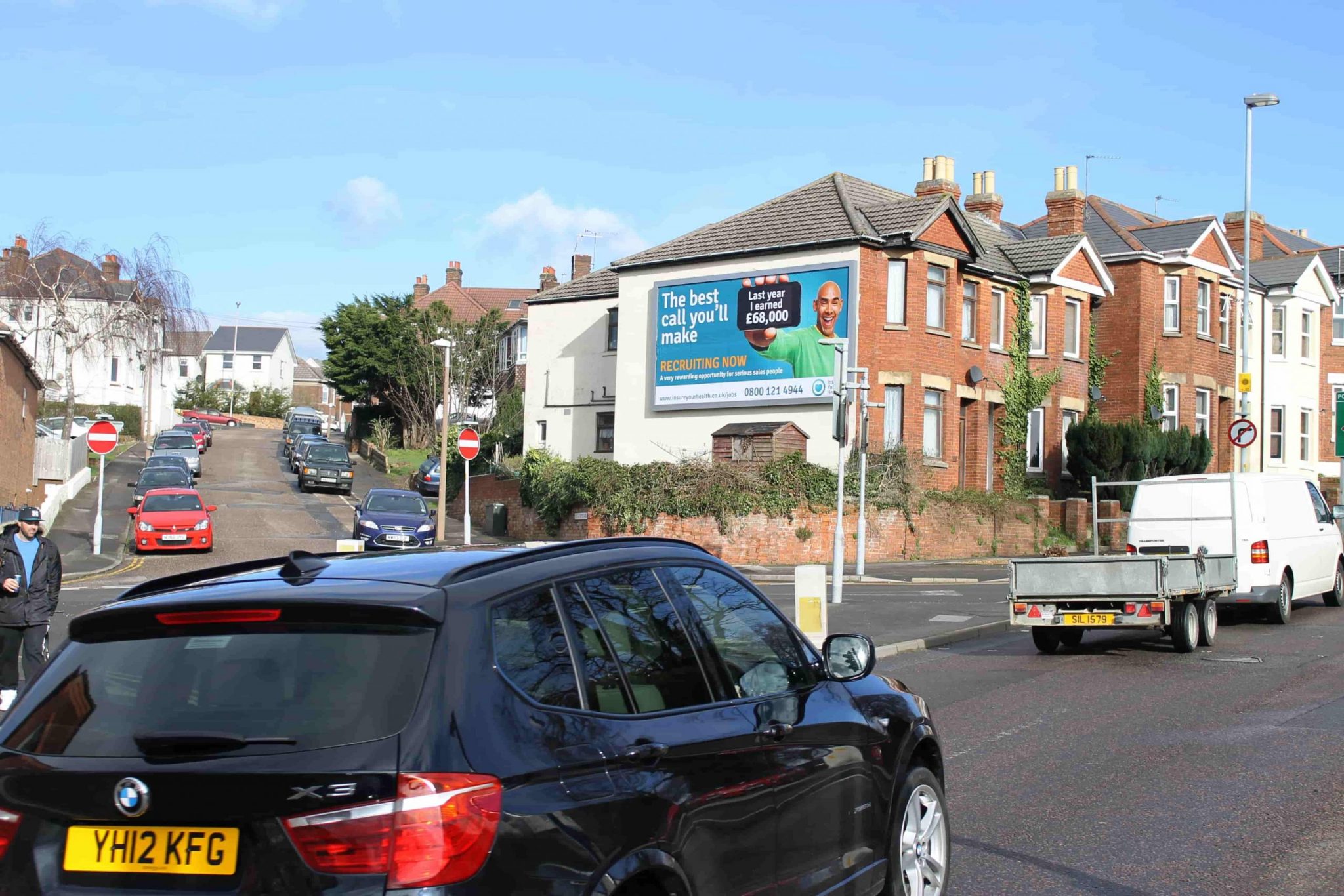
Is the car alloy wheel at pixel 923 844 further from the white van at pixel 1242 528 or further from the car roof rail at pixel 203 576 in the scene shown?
the white van at pixel 1242 528

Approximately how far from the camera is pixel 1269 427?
48.9 meters

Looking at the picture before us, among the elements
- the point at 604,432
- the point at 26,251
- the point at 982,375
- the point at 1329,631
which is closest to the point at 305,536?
the point at 604,432

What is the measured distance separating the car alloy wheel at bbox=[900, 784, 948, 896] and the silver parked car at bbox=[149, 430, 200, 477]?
4883 cm

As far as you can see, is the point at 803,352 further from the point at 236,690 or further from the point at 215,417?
the point at 215,417

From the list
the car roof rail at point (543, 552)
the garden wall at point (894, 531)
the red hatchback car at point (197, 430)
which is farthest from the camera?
the red hatchback car at point (197, 430)

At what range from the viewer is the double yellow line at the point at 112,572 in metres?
26.2

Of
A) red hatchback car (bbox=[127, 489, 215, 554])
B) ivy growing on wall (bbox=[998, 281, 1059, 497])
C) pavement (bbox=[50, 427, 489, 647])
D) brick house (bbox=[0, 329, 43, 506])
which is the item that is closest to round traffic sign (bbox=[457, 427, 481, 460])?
pavement (bbox=[50, 427, 489, 647])

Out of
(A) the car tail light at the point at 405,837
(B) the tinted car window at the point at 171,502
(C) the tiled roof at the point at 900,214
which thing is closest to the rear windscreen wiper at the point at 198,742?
(A) the car tail light at the point at 405,837

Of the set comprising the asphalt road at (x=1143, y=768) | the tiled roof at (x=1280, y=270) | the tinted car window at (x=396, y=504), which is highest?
the tiled roof at (x=1280, y=270)

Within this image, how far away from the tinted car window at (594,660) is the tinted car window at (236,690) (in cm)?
63

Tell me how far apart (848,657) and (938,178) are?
39.6 meters

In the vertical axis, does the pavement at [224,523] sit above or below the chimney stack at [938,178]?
below

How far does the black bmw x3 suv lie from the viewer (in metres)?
3.22

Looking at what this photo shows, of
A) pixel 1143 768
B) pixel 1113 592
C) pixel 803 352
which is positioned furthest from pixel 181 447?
pixel 1143 768
